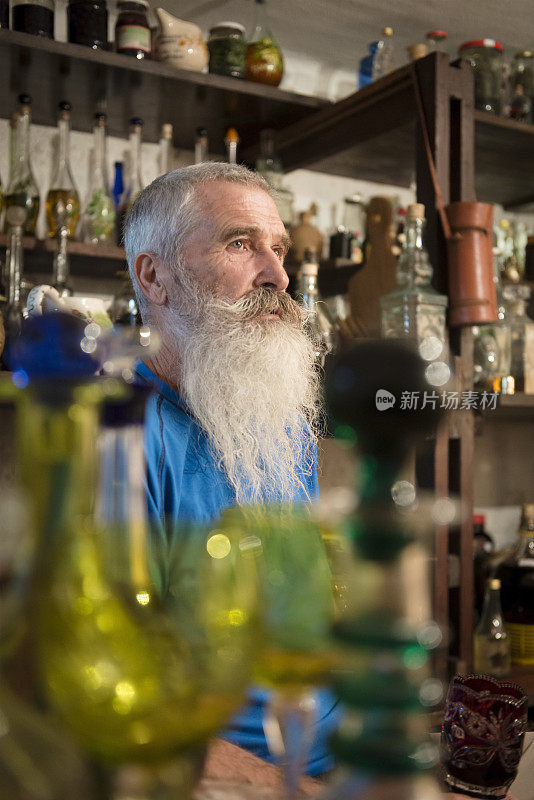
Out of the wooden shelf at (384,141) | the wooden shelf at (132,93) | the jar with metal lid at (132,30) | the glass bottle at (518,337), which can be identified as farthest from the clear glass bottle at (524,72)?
the jar with metal lid at (132,30)

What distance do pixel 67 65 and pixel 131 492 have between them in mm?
1594

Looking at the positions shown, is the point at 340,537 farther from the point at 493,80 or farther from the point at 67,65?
the point at 493,80

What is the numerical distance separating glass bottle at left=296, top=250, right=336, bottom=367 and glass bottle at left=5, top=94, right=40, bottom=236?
0.60 m

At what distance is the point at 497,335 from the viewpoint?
1.98 metres

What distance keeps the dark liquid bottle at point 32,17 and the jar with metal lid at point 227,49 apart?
15.7 inches

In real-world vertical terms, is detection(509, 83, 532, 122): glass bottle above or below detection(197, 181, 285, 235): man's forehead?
above

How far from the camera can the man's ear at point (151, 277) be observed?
141 centimetres

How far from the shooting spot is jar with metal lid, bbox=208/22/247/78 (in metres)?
1.87

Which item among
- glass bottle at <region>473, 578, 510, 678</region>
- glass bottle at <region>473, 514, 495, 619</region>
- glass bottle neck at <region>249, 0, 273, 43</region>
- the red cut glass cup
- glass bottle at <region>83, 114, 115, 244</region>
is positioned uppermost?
glass bottle neck at <region>249, 0, 273, 43</region>

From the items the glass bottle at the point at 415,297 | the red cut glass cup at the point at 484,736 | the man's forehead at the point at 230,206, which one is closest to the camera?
the red cut glass cup at the point at 484,736

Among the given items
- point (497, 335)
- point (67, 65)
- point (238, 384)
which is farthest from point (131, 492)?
point (497, 335)

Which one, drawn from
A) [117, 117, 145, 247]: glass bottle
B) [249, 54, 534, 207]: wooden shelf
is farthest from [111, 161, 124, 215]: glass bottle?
[249, 54, 534, 207]: wooden shelf

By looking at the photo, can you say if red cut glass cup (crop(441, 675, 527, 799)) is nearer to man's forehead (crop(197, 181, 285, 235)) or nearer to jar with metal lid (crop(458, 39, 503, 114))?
man's forehead (crop(197, 181, 285, 235))

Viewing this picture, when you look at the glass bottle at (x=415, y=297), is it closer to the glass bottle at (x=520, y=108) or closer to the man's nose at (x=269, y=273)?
the man's nose at (x=269, y=273)
